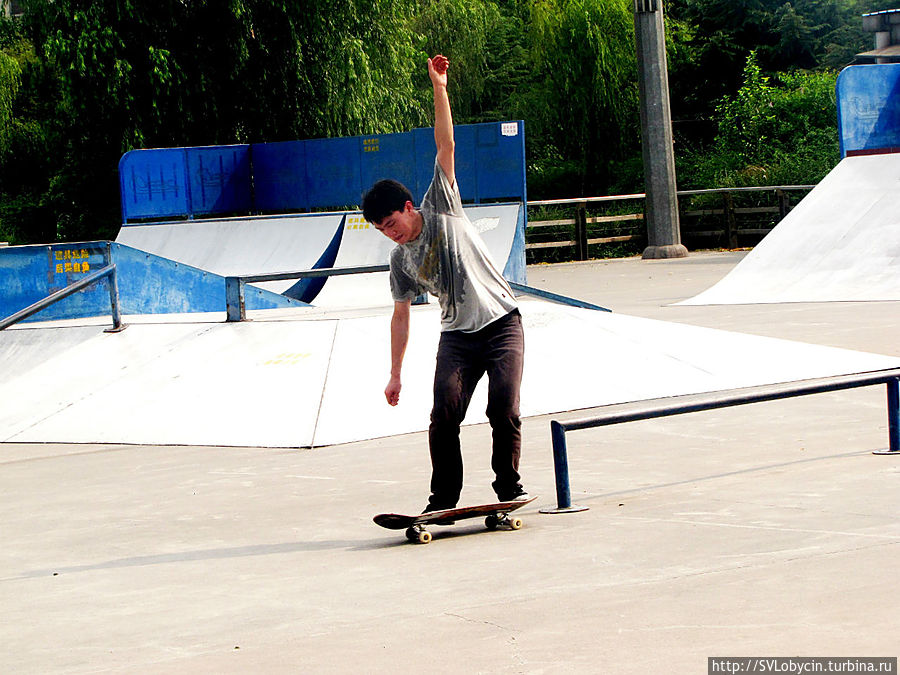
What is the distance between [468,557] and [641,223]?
23.7 meters

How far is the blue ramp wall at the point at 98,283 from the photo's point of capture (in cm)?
1135

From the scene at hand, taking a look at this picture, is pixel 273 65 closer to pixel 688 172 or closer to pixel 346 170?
pixel 346 170

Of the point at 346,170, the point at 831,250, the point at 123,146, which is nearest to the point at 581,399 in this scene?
the point at 831,250

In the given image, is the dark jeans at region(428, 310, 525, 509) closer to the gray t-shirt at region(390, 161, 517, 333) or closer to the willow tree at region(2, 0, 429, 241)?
the gray t-shirt at region(390, 161, 517, 333)

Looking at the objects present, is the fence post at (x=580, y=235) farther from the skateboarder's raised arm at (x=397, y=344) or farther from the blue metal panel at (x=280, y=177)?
the skateboarder's raised arm at (x=397, y=344)

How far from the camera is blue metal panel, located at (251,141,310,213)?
2370 centimetres

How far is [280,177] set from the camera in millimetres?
24078

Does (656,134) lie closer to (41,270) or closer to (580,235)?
(580,235)

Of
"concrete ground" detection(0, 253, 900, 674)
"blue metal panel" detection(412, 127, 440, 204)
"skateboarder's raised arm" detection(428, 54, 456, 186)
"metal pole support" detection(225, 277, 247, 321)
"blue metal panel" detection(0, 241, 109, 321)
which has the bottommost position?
"concrete ground" detection(0, 253, 900, 674)

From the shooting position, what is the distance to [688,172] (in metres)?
34.9

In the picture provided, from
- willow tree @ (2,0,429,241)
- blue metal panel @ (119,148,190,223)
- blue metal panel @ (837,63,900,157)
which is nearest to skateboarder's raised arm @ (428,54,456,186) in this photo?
blue metal panel @ (837,63,900,157)

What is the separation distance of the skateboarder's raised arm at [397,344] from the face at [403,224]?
0.37 m

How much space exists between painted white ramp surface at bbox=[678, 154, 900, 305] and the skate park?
60.7 inches

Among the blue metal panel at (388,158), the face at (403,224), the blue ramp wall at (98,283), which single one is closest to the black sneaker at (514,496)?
the face at (403,224)
